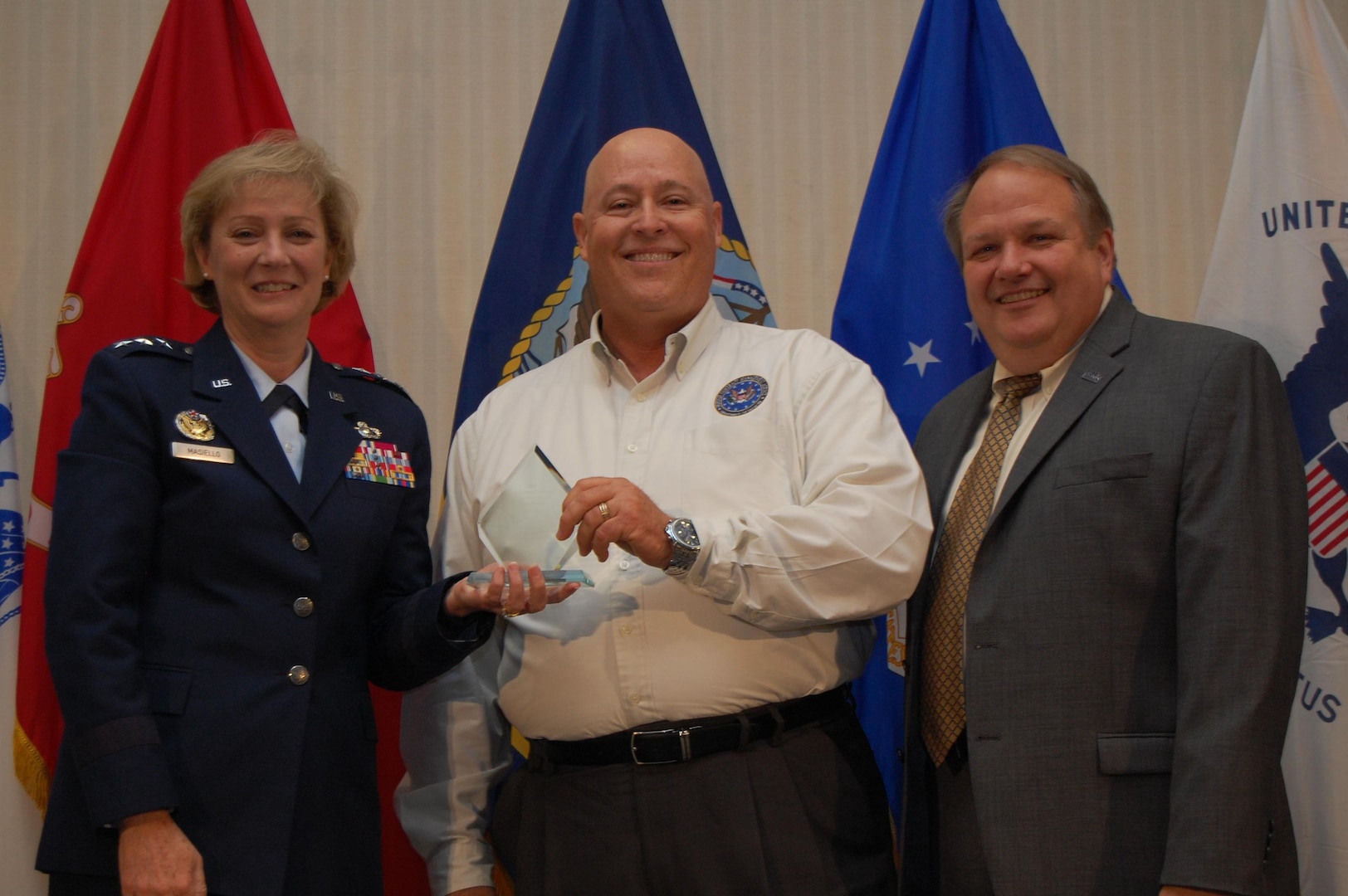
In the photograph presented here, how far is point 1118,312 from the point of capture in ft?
7.00

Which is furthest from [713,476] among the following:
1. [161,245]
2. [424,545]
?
[161,245]

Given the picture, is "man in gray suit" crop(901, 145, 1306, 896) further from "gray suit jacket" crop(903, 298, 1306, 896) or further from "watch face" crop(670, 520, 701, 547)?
"watch face" crop(670, 520, 701, 547)

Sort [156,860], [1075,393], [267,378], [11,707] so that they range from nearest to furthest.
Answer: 1. [156,860]
2. [1075,393]
3. [267,378]
4. [11,707]

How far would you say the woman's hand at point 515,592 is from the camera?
1.96 metres

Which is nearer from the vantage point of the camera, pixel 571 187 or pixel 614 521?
pixel 614 521

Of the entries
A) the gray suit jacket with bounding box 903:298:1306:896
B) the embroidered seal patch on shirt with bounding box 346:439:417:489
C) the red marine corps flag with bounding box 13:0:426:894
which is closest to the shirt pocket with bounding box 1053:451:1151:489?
the gray suit jacket with bounding box 903:298:1306:896

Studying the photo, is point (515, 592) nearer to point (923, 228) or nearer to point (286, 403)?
point (286, 403)

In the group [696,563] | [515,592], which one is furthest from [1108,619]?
[515,592]

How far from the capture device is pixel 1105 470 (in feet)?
6.24

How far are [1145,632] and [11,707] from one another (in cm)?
258

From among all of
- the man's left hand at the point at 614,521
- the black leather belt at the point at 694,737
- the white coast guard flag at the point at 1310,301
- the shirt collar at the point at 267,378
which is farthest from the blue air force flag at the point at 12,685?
the white coast guard flag at the point at 1310,301

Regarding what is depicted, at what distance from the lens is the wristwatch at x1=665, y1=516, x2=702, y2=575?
192 centimetres

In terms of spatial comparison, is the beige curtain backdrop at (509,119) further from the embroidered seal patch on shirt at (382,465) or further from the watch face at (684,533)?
the watch face at (684,533)

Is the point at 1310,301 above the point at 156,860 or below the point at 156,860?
above
